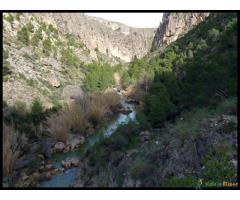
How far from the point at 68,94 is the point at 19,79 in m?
2.63

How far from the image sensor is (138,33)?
84250 mm

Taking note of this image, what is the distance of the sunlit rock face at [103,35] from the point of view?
43.8 metres

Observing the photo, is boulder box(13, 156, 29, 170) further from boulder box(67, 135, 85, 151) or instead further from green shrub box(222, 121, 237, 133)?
green shrub box(222, 121, 237, 133)

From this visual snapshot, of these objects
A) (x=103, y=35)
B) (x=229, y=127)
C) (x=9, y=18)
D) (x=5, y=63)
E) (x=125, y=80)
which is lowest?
(x=229, y=127)

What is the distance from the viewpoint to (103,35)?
220 feet

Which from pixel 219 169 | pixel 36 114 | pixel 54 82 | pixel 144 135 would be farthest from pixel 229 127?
pixel 54 82

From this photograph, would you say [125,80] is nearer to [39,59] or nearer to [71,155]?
[39,59]

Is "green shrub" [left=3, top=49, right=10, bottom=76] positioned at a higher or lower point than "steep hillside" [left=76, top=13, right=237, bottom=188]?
higher

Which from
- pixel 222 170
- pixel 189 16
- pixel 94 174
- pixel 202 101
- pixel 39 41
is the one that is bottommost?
pixel 94 174

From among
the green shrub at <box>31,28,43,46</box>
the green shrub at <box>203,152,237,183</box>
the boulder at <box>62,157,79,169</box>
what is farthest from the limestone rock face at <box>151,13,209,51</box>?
the green shrub at <box>203,152,237,183</box>

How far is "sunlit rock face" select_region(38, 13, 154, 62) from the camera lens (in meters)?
43.8

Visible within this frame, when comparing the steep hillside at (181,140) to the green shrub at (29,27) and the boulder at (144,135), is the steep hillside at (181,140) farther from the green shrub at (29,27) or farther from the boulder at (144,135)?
the green shrub at (29,27)

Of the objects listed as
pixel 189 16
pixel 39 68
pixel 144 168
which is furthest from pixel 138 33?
pixel 144 168

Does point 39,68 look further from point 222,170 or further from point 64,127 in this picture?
point 222,170
